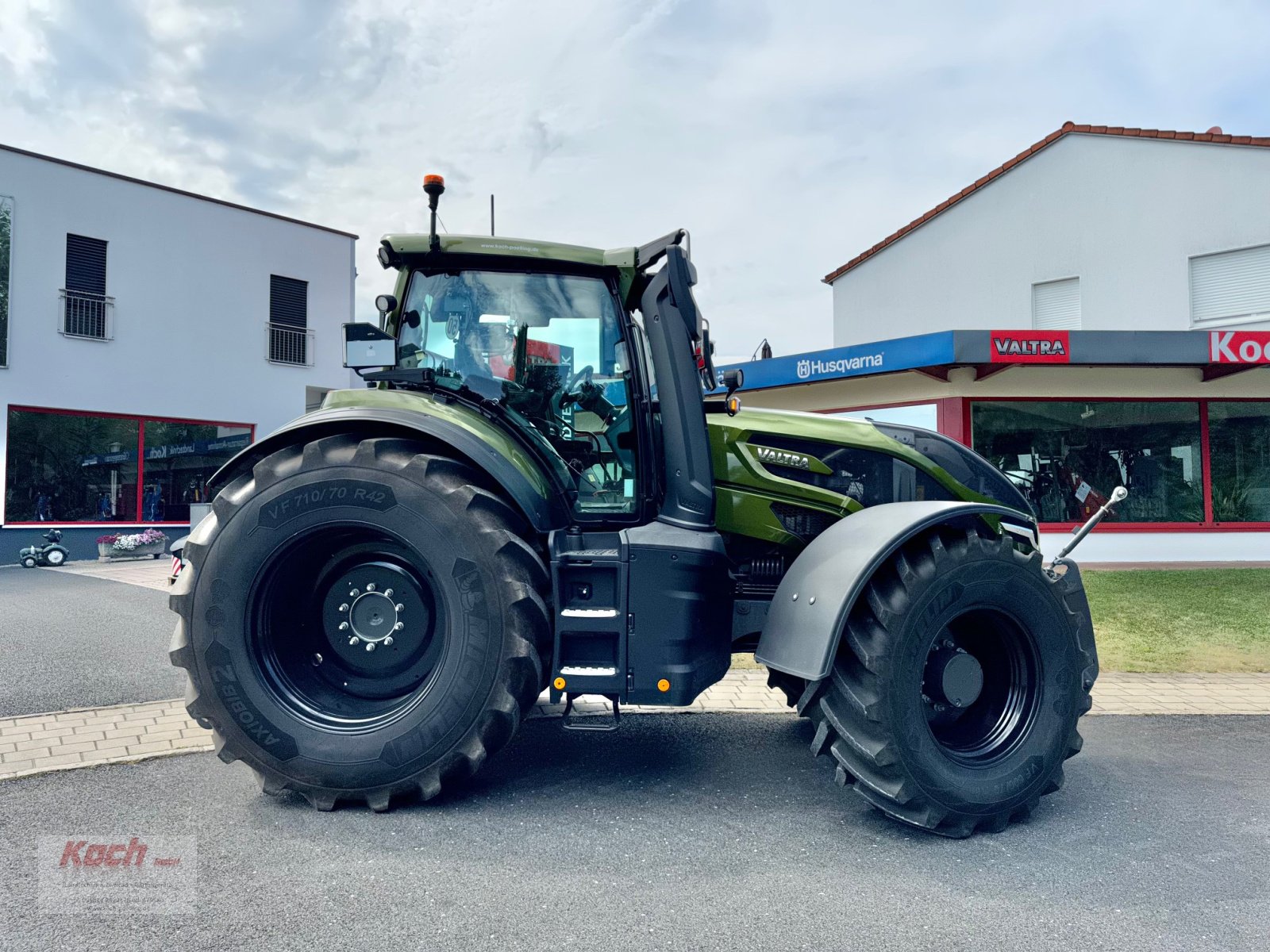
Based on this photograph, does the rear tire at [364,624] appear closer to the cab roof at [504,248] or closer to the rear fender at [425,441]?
the rear fender at [425,441]

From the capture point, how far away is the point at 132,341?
62.2 feet

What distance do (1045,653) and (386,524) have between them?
2.83 m

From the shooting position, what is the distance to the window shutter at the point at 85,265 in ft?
60.4

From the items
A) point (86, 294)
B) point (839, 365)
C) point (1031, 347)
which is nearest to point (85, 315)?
point (86, 294)

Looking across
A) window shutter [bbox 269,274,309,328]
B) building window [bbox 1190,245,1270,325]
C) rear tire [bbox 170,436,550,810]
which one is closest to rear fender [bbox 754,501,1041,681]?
rear tire [bbox 170,436,550,810]

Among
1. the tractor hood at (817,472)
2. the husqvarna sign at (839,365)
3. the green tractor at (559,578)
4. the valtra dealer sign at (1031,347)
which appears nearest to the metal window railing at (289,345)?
the husqvarna sign at (839,365)

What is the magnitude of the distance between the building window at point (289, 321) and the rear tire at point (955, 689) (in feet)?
67.3

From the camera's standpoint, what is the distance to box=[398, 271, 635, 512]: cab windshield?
4113 millimetres

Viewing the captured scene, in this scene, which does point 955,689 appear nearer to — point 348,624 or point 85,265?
point 348,624

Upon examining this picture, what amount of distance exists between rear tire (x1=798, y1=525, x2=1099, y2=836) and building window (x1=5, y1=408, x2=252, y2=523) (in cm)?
1797

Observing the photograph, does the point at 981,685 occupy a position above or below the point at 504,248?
below

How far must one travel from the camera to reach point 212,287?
2027cm

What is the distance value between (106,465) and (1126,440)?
19681 millimetres

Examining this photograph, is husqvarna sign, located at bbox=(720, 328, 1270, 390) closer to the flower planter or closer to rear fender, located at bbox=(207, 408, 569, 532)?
rear fender, located at bbox=(207, 408, 569, 532)
